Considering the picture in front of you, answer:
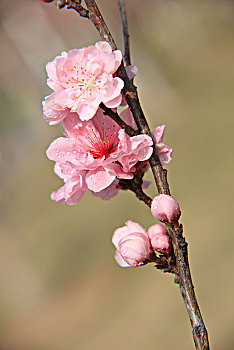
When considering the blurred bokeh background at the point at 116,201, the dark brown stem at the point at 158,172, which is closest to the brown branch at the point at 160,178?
the dark brown stem at the point at 158,172

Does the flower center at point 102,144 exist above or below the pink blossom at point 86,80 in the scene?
below

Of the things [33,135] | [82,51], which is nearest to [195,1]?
[33,135]

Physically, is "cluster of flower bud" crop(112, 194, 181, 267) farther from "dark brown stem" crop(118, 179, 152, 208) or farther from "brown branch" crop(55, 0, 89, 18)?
"brown branch" crop(55, 0, 89, 18)

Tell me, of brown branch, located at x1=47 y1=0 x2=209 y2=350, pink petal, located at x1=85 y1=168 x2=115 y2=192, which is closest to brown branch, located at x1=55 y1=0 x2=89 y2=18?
brown branch, located at x1=47 y1=0 x2=209 y2=350

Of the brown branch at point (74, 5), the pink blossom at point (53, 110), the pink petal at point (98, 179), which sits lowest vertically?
the pink petal at point (98, 179)

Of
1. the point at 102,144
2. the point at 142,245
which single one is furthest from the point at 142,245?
the point at 102,144

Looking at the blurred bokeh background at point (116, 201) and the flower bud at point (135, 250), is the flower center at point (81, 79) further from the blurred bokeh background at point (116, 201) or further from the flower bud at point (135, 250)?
the blurred bokeh background at point (116, 201)

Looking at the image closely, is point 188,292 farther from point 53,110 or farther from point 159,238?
point 53,110
